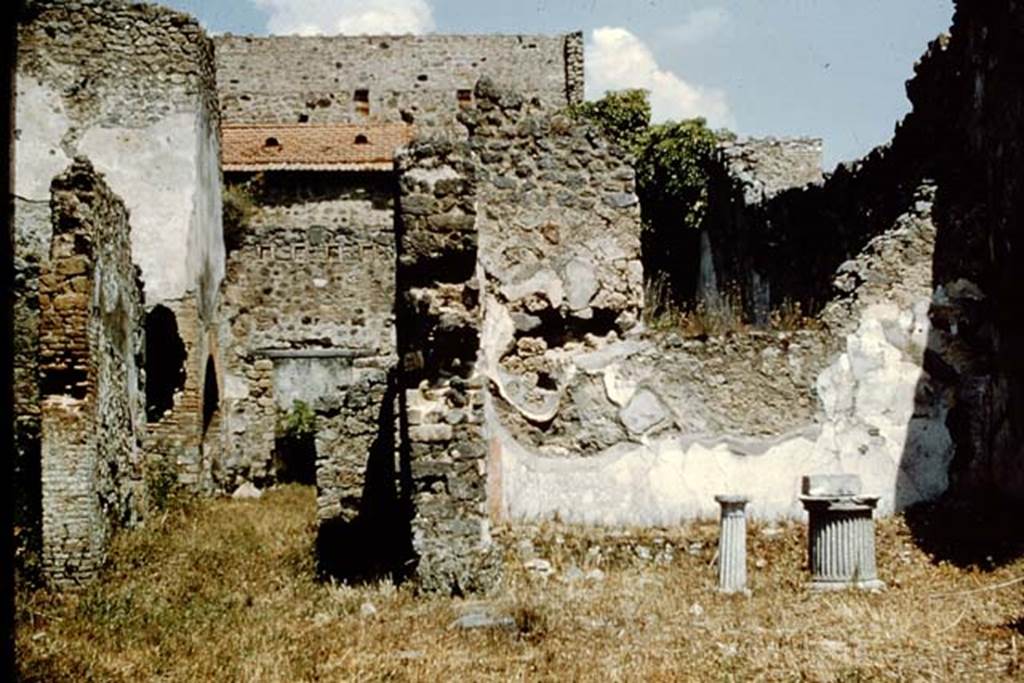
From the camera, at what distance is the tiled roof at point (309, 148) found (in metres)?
23.2

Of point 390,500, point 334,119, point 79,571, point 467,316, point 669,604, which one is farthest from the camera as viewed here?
point 334,119

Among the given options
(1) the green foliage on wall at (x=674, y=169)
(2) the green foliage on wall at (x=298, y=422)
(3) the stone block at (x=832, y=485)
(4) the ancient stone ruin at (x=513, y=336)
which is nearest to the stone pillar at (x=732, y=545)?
(3) the stone block at (x=832, y=485)

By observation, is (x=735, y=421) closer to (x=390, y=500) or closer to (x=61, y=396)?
(x=390, y=500)

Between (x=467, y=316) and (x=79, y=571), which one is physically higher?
(x=467, y=316)

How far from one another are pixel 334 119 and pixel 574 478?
1110 inches

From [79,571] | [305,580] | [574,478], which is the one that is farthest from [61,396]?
[574,478]

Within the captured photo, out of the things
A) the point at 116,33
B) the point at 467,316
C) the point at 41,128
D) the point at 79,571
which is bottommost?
the point at 79,571

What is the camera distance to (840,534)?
292 inches

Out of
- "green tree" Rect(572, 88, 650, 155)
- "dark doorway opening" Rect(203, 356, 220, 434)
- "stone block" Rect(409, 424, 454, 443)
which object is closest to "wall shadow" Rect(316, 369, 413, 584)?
"stone block" Rect(409, 424, 454, 443)

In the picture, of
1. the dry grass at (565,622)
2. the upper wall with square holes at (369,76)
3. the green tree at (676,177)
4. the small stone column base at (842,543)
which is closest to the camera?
the dry grass at (565,622)

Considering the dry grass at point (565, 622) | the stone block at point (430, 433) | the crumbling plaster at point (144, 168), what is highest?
the crumbling plaster at point (144, 168)

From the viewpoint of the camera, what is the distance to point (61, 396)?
28.6 feet

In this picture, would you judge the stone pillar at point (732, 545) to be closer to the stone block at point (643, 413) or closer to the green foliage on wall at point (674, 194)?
the stone block at point (643, 413)

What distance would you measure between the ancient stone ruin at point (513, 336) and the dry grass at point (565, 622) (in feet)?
1.70
